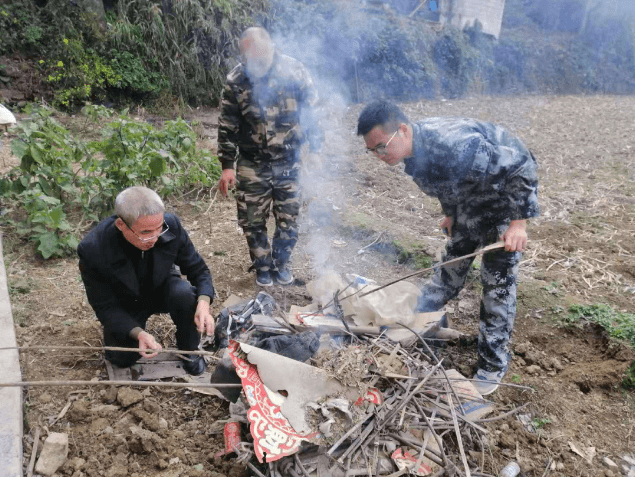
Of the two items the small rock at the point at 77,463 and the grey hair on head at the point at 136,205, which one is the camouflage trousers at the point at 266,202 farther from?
the small rock at the point at 77,463

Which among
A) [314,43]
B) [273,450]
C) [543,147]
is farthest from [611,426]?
[314,43]

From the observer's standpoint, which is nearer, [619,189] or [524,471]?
[524,471]

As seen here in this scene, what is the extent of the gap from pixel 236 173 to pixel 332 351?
2216 millimetres

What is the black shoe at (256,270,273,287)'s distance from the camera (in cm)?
438

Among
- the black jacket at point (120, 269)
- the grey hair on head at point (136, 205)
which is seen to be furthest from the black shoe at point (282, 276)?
the grey hair on head at point (136, 205)

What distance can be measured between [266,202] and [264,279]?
28.5 inches

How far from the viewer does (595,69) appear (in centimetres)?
2008

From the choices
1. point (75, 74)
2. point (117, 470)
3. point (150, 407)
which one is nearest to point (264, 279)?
point (150, 407)

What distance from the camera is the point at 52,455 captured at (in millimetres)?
2375

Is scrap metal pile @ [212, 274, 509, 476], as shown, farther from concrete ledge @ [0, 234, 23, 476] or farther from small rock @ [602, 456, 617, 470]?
concrete ledge @ [0, 234, 23, 476]

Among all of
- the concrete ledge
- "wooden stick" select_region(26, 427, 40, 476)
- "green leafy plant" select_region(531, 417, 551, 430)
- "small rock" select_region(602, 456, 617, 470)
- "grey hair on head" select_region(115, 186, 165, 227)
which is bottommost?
"small rock" select_region(602, 456, 617, 470)

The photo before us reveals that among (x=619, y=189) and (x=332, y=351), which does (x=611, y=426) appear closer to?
(x=332, y=351)

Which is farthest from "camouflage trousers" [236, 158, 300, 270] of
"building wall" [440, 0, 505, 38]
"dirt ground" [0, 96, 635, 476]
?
"building wall" [440, 0, 505, 38]

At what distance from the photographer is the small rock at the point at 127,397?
9.25ft
